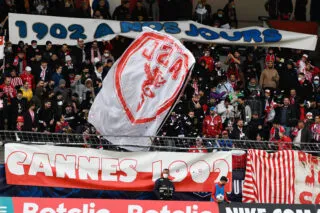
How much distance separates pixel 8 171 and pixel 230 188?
15.3 feet

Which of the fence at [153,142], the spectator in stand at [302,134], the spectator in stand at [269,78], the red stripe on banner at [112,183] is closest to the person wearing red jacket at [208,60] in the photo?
the spectator in stand at [269,78]

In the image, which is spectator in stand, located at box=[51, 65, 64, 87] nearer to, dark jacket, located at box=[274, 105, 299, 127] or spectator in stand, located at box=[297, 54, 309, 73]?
dark jacket, located at box=[274, 105, 299, 127]

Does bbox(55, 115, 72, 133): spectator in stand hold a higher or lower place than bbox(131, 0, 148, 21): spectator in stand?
lower

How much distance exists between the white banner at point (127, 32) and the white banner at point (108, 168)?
8.02 meters

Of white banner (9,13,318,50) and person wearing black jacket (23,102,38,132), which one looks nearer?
person wearing black jacket (23,102,38,132)

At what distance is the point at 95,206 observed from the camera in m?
22.7

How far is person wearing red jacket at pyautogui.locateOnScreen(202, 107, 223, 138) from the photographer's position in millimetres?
28359

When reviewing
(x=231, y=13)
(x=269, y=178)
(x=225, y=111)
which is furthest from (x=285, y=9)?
(x=269, y=178)

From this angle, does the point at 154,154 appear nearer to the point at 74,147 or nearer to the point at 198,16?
the point at 74,147

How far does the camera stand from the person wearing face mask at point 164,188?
23.8 meters

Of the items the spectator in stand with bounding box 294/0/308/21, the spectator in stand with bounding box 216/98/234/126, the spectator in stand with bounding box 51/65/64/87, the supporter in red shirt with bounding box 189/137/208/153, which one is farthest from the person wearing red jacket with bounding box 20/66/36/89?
the spectator in stand with bounding box 294/0/308/21

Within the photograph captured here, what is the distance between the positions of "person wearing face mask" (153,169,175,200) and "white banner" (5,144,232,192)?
190mm

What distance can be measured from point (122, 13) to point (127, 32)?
993mm

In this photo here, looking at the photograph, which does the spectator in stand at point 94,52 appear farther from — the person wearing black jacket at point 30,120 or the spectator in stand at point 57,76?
the person wearing black jacket at point 30,120
